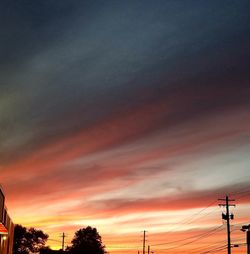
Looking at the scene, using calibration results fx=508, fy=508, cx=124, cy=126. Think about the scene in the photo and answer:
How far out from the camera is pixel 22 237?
16488 cm

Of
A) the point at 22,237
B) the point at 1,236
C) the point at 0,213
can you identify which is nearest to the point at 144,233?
the point at 22,237

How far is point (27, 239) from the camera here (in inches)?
6604

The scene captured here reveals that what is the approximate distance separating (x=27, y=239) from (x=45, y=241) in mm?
10115

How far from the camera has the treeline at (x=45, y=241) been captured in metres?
155

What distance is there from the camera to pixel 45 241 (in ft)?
579

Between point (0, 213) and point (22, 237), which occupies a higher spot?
point (22, 237)

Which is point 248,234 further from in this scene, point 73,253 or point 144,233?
point 73,253

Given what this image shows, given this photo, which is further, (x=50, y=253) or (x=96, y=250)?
(x=96, y=250)

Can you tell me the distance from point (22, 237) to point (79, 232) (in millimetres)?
27396

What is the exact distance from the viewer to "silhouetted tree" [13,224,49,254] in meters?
162

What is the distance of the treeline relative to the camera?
155150 mm

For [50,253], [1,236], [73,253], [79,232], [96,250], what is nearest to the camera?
[1,236]

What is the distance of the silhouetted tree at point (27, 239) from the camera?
533 ft

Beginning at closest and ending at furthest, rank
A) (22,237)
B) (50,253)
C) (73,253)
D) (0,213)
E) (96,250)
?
(0,213) < (50,253) < (73,253) < (96,250) < (22,237)
